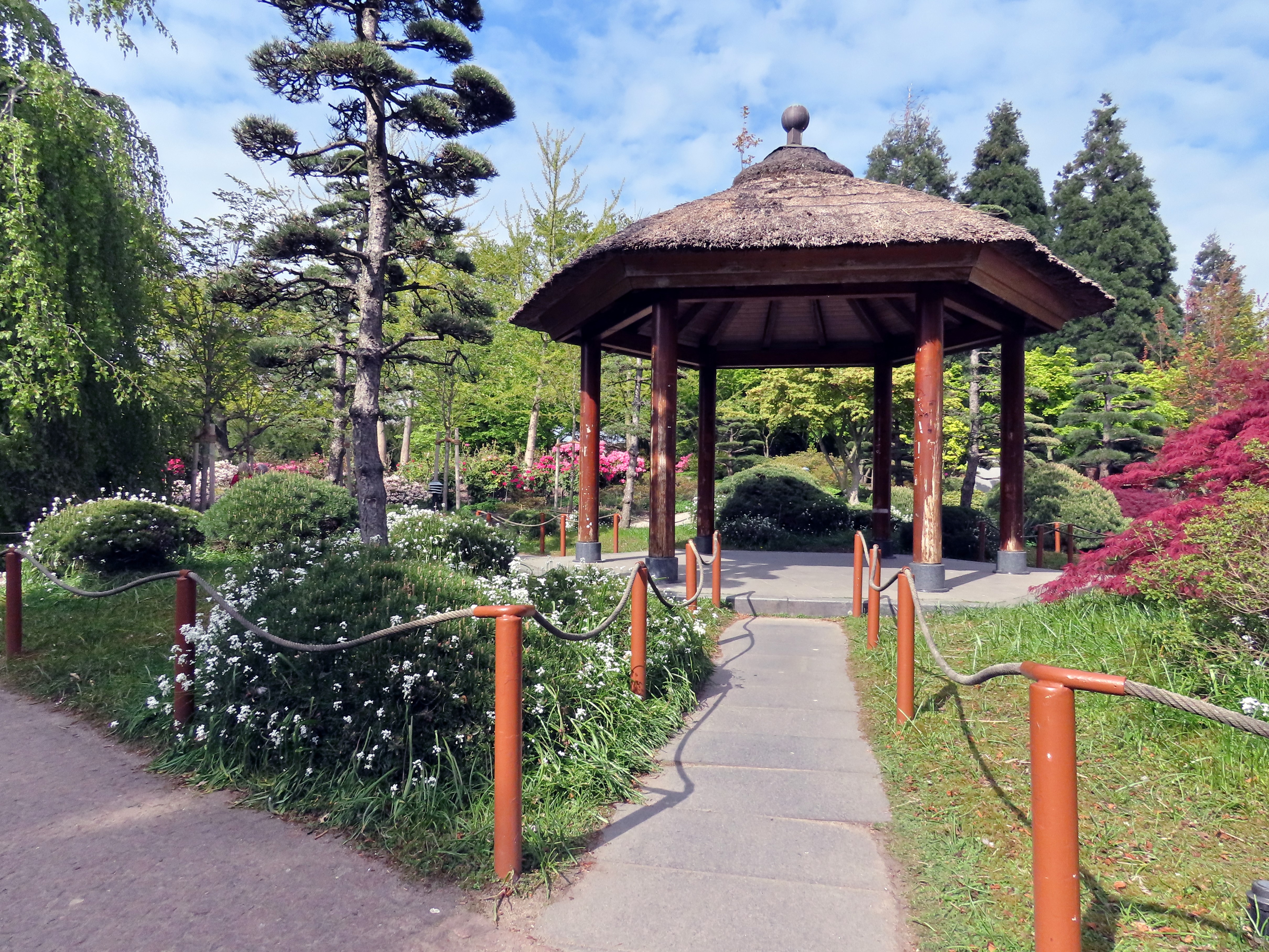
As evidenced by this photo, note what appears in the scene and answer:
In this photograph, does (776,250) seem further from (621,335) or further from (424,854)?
(424,854)

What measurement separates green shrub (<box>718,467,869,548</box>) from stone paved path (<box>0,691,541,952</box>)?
1144 centimetres

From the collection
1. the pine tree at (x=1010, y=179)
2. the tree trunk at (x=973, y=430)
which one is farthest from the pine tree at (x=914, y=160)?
the tree trunk at (x=973, y=430)

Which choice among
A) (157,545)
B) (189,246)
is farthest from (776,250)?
(189,246)

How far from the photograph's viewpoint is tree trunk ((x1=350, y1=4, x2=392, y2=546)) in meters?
7.46

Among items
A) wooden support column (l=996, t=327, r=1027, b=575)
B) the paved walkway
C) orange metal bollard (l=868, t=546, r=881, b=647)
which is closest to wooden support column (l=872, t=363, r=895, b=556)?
wooden support column (l=996, t=327, r=1027, b=575)

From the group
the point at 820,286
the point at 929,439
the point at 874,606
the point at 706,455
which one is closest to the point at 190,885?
the point at 874,606

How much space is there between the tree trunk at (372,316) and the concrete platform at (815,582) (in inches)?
76.1

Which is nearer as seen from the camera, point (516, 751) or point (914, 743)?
point (516, 751)

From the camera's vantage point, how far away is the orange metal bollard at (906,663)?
4258mm

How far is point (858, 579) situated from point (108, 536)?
8.27 metres

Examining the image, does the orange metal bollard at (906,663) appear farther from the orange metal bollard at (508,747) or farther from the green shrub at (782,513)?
the green shrub at (782,513)

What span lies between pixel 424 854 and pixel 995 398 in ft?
79.0

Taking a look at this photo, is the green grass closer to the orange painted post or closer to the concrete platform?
the orange painted post

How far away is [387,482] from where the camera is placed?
2375 cm
